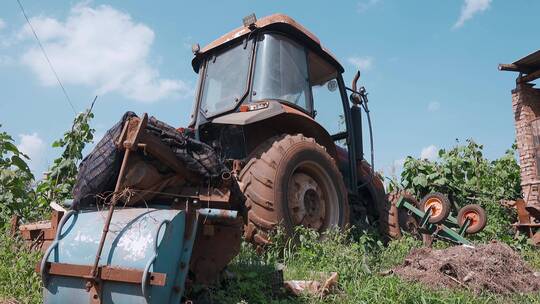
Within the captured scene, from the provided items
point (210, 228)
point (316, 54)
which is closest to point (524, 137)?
point (316, 54)

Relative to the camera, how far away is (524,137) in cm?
999

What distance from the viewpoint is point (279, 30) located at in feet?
16.4

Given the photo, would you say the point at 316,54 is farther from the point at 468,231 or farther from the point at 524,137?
the point at 524,137

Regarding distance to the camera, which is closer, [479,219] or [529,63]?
[479,219]

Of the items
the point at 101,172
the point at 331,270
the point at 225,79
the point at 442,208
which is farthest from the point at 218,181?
the point at 442,208

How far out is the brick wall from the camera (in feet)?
31.1

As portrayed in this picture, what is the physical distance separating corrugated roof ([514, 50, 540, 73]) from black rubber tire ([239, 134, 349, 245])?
24.2 feet

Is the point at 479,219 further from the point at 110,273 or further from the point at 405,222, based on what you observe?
the point at 110,273

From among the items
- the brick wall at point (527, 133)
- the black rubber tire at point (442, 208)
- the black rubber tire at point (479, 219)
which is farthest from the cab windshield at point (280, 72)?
the brick wall at point (527, 133)

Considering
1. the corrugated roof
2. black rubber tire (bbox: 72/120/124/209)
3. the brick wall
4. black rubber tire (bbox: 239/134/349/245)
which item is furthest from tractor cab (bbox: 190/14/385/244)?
the corrugated roof

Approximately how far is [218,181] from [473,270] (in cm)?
225

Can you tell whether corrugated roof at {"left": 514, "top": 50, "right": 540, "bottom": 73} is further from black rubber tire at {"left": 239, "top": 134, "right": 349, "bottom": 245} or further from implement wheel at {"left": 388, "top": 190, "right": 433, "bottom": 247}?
black rubber tire at {"left": 239, "top": 134, "right": 349, "bottom": 245}

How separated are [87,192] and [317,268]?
180 cm

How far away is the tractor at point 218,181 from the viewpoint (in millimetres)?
2404
